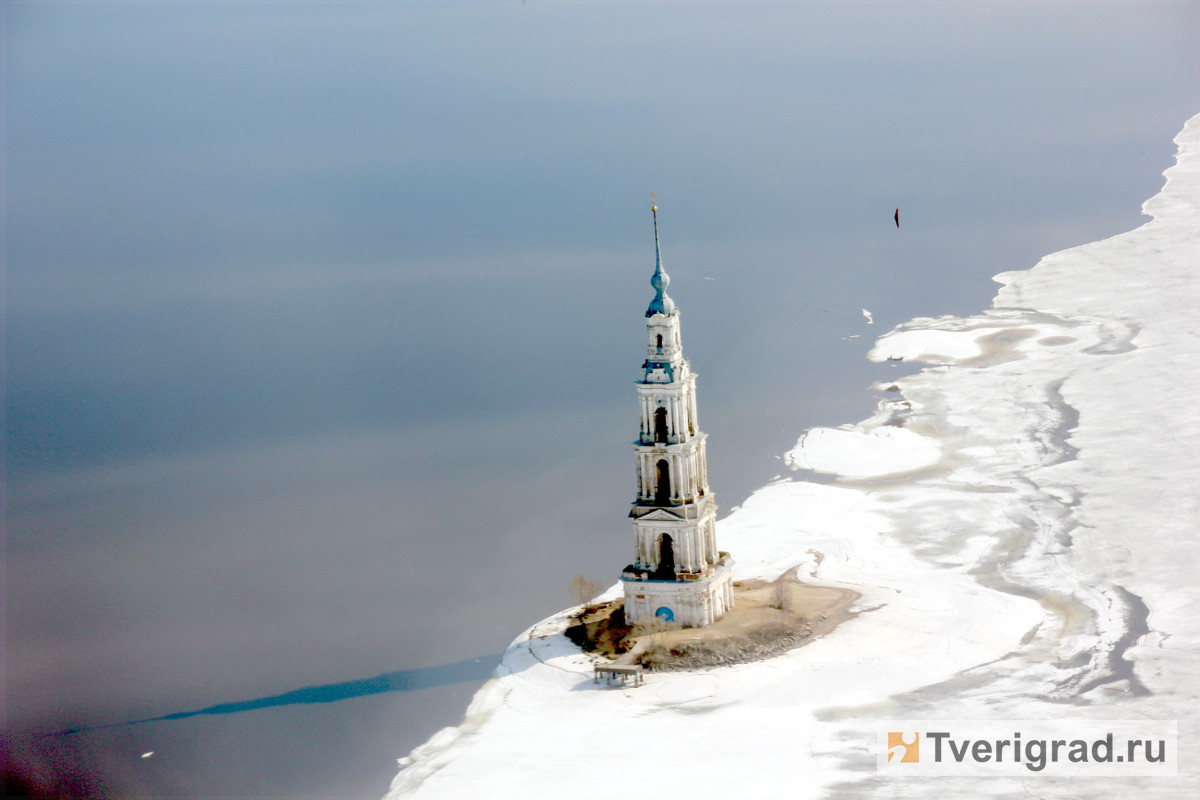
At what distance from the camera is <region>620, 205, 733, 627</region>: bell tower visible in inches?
1822

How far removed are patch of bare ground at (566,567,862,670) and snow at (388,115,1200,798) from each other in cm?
70

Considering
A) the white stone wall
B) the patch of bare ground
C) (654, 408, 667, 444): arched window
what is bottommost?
the patch of bare ground

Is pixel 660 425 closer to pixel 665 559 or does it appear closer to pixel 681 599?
pixel 665 559

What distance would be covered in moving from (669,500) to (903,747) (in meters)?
11.3

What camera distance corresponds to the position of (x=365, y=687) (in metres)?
44.5

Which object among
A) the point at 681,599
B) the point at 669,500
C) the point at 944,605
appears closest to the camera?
the point at 681,599

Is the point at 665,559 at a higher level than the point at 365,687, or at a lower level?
higher

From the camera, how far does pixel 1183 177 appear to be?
10425cm

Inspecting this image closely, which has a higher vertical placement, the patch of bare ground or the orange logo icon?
the patch of bare ground

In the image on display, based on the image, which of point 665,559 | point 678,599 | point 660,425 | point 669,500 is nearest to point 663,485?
point 669,500

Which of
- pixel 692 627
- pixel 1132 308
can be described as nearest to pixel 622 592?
pixel 692 627

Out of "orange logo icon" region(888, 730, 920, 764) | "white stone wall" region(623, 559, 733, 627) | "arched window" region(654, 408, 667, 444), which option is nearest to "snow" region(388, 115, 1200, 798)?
"orange logo icon" region(888, 730, 920, 764)

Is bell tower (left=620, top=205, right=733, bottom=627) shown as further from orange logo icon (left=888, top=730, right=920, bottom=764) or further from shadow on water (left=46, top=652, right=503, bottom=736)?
orange logo icon (left=888, top=730, right=920, bottom=764)

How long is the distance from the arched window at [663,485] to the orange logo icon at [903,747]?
10667 millimetres
